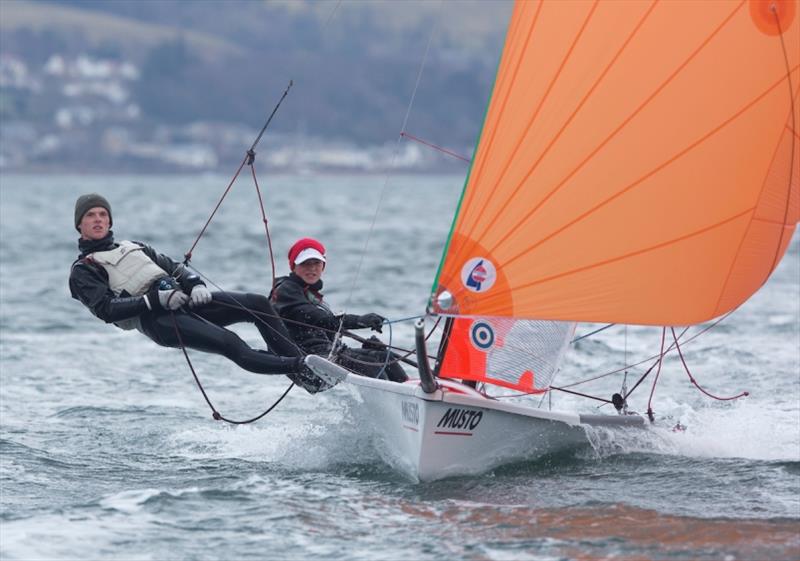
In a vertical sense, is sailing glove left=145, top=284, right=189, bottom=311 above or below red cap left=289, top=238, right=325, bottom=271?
below

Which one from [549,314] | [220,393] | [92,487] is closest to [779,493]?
[549,314]

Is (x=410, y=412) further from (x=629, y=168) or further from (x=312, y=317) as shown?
(x=629, y=168)

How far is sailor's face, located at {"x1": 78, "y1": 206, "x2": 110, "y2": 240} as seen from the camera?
691 cm

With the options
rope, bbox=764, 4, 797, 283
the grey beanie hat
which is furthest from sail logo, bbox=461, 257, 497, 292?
the grey beanie hat

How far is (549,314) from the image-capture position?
5.72 m

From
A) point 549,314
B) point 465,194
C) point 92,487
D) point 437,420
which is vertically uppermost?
point 465,194

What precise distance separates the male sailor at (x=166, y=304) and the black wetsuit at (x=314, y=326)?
12cm

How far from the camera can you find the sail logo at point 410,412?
5.98 metres

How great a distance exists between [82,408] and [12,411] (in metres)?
0.42

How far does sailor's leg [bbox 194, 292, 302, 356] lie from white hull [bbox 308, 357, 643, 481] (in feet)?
1.56

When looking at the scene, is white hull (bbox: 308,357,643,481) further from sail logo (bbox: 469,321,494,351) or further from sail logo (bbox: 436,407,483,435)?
sail logo (bbox: 469,321,494,351)

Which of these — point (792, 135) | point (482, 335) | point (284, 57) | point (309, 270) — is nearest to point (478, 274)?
point (482, 335)

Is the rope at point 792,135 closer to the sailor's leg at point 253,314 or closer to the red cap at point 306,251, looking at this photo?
the red cap at point 306,251

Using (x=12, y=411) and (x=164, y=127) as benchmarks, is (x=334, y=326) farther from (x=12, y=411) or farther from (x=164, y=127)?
(x=164, y=127)
